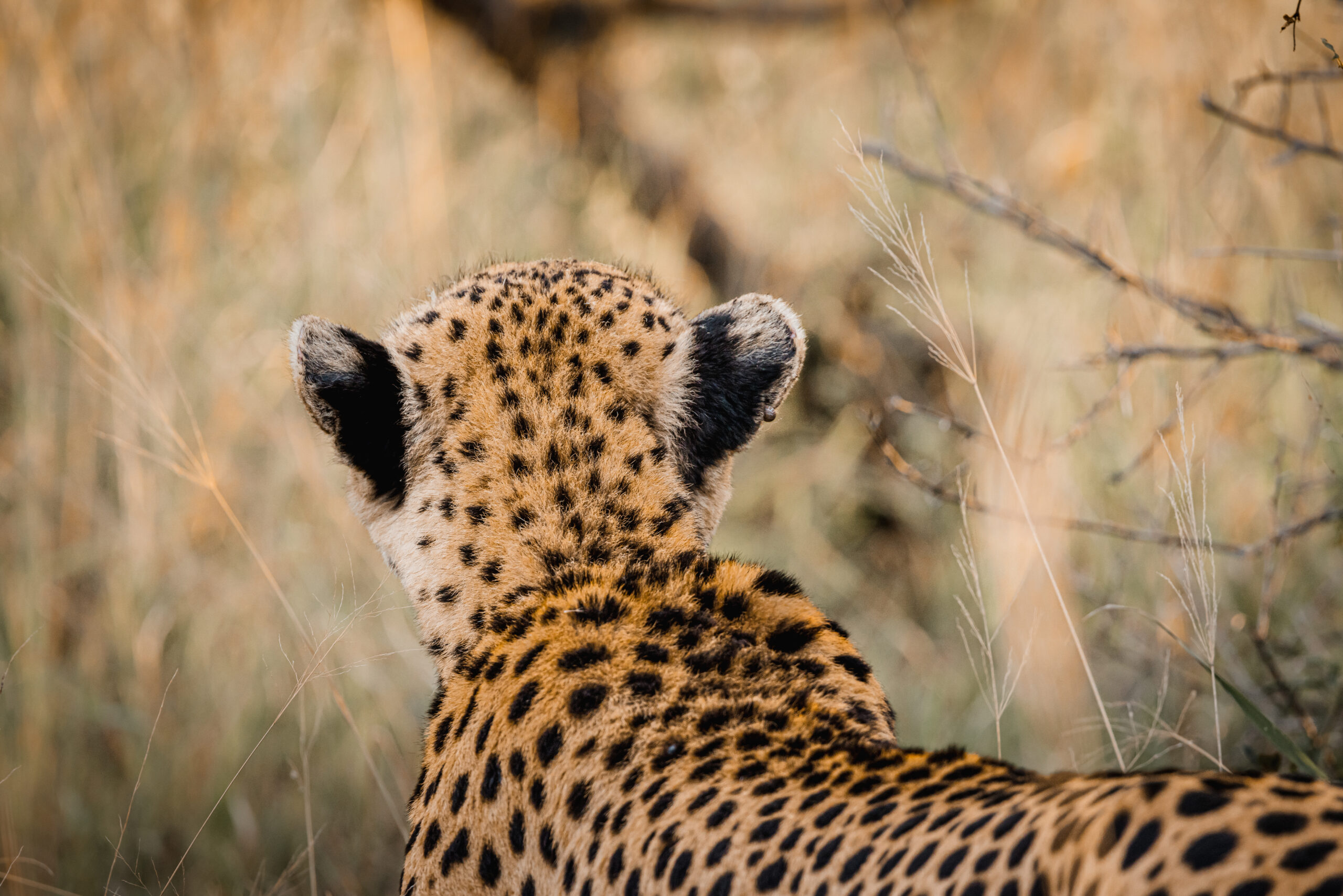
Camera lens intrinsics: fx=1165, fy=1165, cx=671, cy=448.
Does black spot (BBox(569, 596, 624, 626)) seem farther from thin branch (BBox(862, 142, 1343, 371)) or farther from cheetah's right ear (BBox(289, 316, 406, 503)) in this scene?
thin branch (BBox(862, 142, 1343, 371))

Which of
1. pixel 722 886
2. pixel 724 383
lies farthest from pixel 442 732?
pixel 724 383

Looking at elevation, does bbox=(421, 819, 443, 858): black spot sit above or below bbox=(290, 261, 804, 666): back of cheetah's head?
below

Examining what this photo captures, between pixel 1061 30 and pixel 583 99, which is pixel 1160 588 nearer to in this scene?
pixel 583 99

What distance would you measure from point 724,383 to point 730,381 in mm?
13

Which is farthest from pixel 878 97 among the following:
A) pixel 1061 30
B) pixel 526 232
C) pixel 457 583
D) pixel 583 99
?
pixel 457 583

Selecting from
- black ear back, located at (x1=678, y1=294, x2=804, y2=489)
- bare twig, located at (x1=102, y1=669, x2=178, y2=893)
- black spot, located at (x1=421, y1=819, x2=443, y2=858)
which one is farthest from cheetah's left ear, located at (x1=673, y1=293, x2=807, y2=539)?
bare twig, located at (x1=102, y1=669, x2=178, y2=893)

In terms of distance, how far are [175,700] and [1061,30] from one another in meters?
6.23

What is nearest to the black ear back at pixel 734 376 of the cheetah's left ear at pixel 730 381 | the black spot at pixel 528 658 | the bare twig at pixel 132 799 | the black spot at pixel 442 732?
the cheetah's left ear at pixel 730 381

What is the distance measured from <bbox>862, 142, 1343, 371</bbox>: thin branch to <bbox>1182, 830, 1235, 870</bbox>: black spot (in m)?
1.78

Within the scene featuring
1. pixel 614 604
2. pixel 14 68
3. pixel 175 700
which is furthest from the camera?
pixel 14 68

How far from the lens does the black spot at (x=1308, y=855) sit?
100cm

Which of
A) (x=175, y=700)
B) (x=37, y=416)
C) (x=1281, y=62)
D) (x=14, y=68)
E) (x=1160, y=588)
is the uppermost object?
(x=1281, y=62)

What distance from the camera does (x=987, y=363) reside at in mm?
5070

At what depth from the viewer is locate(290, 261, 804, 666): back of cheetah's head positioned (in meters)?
2.02
